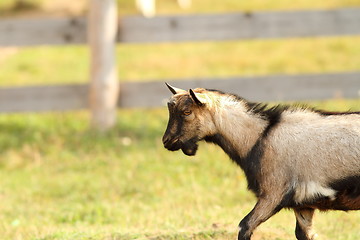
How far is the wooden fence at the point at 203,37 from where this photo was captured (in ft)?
32.1

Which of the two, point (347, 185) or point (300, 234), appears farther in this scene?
point (300, 234)

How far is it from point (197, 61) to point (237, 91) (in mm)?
6200

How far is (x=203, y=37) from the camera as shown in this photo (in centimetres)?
985

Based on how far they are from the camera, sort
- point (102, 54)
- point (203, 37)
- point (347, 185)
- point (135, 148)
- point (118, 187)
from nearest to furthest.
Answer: point (347, 185) → point (118, 187) → point (135, 148) → point (102, 54) → point (203, 37)

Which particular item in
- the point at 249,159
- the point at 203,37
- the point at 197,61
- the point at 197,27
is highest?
the point at 197,27

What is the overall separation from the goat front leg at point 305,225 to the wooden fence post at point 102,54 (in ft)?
15.8

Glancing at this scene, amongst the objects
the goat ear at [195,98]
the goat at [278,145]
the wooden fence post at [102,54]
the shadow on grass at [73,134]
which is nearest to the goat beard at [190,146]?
the goat at [278,145]

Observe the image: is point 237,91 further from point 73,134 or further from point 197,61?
point 197,61

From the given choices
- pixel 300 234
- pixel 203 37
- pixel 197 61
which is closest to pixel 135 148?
pixel 203 37

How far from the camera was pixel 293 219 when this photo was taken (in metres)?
7.16

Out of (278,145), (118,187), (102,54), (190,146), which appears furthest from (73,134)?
(278,145)

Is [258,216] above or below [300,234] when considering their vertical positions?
above

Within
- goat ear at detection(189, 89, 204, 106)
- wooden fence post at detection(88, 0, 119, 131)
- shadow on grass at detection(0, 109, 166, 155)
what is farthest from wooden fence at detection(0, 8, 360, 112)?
goat ear at detection(189, 89, 204, 106)

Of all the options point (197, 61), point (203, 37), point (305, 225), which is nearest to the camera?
point (305, 225)
